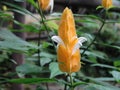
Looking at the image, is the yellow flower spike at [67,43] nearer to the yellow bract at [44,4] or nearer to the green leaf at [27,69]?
the yellow bract at [44,4]

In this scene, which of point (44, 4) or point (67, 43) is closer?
point (67, 43)

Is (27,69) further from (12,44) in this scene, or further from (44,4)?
(44,4)

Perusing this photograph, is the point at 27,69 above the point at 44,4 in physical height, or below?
below

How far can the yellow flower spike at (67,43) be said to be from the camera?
34.6 inches

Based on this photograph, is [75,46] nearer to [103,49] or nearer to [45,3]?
[45,3]

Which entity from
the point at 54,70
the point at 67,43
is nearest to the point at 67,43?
the point at 67,43

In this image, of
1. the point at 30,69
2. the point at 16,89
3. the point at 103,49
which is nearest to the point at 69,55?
the point at 30,69

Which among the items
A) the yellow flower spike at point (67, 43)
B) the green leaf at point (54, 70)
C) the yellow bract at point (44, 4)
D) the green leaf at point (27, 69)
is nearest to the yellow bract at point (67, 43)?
the yellow flower spike at point (67, 43)

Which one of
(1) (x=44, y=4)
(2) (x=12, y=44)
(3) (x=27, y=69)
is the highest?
(1) (x=44, y=4)

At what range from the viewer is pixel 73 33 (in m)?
0.89

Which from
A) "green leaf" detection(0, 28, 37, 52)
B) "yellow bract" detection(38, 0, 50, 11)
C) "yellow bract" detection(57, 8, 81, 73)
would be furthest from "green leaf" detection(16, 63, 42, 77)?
"yellow bract" detection(57, 8, 81, 73)

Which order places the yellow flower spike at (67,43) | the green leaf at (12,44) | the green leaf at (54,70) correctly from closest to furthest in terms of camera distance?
the yellow flower spike at (67,43) < the green leaf at (54,70) < the green leaf at (12,44)

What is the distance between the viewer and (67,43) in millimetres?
891

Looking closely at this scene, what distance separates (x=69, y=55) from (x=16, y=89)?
1.10 m
